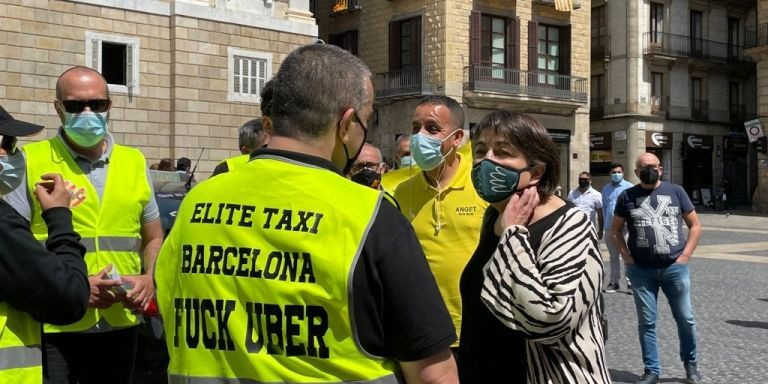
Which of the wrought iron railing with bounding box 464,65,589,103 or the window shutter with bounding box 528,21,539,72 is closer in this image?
the wrought iron railing with bounding box 464,65,589,103

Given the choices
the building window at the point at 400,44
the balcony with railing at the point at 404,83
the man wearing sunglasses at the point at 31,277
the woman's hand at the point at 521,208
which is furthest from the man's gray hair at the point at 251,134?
the building window at the point at 400,44

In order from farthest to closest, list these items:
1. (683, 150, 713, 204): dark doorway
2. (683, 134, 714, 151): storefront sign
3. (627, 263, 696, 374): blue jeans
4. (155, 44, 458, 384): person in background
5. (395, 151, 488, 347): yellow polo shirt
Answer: (683, 150, 713, 204): dark doorway
(683, 134, 714, 151): storefront sign
(627, 263, 696, 374): blue jeans
(395, 151, 488, 347): yellow polo shirt
(155, 44, 458, 384): person in background

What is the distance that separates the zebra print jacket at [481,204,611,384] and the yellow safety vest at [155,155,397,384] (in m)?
0.74

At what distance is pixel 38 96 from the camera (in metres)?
17.9

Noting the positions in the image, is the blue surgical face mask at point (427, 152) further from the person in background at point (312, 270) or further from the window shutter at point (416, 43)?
the window shutter at point (416, 43)

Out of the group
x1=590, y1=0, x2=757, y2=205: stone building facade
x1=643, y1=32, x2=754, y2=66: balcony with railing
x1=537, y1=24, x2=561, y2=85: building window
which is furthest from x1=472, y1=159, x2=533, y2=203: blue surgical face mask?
x1=643, y1=32, x2=754, y2=66: balcony with railing

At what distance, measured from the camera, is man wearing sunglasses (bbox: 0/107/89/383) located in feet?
7.62

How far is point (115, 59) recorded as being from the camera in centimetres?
1950

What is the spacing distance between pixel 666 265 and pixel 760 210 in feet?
105

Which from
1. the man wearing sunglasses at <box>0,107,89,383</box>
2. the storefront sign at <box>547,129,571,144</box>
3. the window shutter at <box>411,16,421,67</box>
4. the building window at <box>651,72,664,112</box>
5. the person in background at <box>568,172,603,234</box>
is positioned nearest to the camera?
the man wearing sunglasses at <box>0,107,89,383</box>

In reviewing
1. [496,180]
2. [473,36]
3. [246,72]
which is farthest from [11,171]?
[473,36]

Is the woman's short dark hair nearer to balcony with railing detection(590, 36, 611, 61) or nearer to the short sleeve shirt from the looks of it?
the short sleeve shirt

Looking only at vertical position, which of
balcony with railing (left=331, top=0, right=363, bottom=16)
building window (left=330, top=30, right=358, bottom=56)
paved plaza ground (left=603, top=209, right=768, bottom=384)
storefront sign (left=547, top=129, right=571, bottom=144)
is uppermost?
balcony with railing (left=331, top=0, right=363, bottom=16)

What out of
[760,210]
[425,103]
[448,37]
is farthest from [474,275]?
[760,210]
